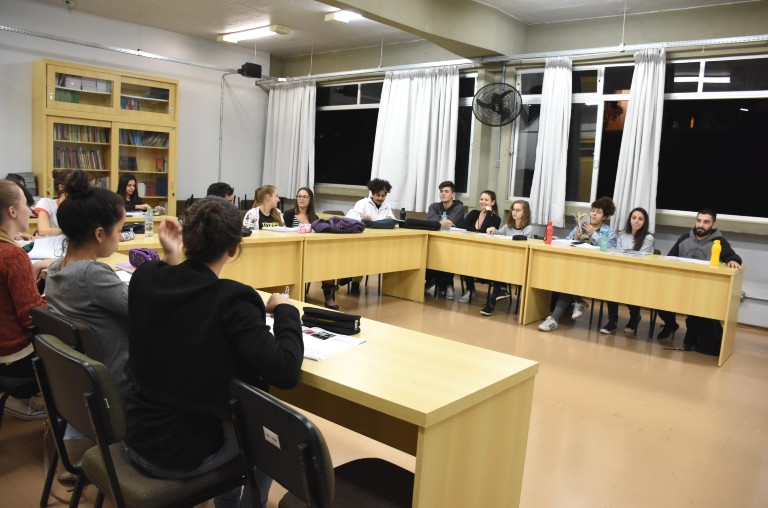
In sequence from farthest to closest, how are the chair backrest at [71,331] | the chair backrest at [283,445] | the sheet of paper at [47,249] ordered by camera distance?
the sheet of paper at [47,249], the chair backrest at [71,331], the chair backrest at [283,445]

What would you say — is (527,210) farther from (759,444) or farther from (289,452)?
(289,452)

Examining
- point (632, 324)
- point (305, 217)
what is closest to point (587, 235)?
point (632, 324)

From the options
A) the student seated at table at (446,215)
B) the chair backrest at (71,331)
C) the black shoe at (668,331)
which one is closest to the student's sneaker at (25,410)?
the chair backrest at (71,331)

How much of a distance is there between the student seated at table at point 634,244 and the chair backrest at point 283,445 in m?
4.52

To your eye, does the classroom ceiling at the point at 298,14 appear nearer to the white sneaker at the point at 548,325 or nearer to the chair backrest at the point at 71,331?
the white sneaker at the point at 548,325

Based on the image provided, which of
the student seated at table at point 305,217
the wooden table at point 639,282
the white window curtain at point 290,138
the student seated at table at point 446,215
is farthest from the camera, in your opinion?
the white window curtain at point 290,138

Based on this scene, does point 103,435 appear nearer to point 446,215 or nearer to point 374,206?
point 374,206

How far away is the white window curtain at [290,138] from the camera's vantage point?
9.08m

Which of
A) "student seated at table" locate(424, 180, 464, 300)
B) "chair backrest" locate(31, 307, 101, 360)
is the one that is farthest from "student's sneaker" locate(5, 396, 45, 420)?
"student seated at table" locate(424, 180, 464, 300)

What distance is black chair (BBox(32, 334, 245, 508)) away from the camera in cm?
144

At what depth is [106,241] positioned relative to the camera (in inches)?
80.6

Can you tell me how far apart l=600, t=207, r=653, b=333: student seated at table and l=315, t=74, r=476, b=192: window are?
4.10m

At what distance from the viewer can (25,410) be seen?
2.84m

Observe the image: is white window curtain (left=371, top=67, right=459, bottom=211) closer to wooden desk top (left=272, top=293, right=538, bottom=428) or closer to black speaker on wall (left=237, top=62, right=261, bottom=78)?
black speaker on wall (left=237, top=62, right=261, bottom=78)
